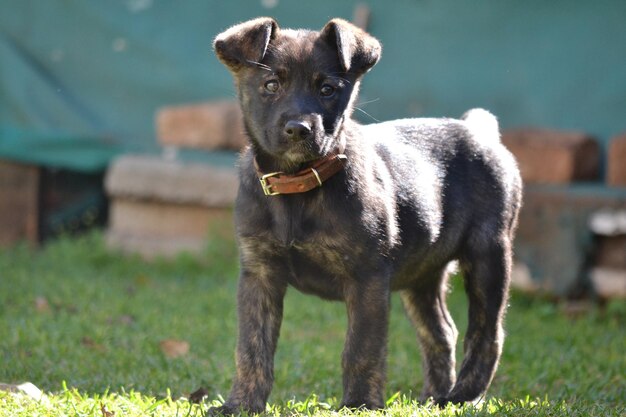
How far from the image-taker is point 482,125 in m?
5.98

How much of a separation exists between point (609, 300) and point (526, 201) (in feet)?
3.32

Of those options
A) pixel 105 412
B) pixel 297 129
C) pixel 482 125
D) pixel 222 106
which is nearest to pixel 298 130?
pixel 297 129

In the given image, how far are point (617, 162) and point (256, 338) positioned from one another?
446 cm

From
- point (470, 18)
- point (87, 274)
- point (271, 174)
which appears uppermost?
point (470, 18)

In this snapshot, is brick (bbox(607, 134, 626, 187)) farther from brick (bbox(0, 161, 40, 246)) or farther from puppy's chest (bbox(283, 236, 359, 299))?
brick (bbox(0, 161, 40, 246))

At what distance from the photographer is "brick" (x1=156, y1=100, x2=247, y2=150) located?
9.84 meters

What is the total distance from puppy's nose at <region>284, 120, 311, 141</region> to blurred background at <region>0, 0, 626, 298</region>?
13.4 ft

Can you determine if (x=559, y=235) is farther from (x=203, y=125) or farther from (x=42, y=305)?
(x=42, y=305)

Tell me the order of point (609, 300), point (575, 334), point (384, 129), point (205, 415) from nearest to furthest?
point (205, 415) → point (384, 129) → point (575, 334) → point (609, 300)

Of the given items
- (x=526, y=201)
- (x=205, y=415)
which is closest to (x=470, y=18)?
(x=526, y=201)

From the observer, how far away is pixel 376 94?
9.59m

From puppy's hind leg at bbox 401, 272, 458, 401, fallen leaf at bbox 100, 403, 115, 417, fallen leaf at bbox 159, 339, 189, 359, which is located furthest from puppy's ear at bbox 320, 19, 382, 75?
fallen leaf at bbox 159, 339, 189, 359

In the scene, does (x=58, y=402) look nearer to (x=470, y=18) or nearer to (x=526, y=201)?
(x=526, y=201)

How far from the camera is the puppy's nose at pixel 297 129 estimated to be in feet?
14.9
